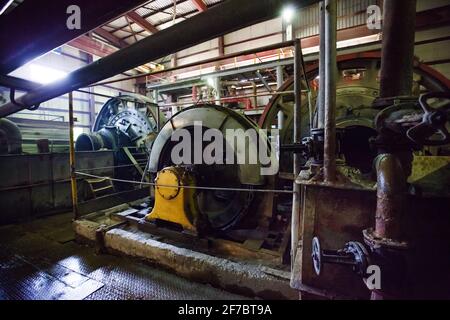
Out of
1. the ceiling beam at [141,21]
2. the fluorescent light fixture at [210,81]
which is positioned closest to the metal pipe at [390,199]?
the fluorescent light fixture at [210,81]

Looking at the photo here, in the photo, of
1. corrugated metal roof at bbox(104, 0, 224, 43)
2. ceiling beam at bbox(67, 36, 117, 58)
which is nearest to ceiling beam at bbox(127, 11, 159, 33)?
corrugated metal roof at bbox(104, 0, 224, 43)

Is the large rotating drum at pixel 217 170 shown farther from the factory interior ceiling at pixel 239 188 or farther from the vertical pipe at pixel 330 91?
the vertical pipe at pixel 330 91

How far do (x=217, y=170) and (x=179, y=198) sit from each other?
0.81 metres

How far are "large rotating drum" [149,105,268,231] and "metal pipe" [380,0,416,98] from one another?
1.50 metres

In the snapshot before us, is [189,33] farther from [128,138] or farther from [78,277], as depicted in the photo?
[128,138]

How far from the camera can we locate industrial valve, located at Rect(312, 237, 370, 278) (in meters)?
0.92

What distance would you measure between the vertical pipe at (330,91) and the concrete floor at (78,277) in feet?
4.52

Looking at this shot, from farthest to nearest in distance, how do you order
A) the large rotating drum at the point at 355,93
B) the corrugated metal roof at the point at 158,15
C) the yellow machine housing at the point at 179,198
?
the corrugated metal roof at the point at 158,15
the large rotating drum at the point at 355,93
the yellow machine housing at the point at 179,198

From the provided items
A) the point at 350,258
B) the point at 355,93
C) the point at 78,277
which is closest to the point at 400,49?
the point at 350,258

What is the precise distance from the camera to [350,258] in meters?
0.98

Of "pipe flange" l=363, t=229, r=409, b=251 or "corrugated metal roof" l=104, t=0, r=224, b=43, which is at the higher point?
"corrugated metal roof" l=104, t=0, r=224, b=43

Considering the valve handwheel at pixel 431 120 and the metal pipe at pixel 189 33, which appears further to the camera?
the metal pipe at pixel 189 33

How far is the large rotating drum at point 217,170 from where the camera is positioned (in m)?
2.58

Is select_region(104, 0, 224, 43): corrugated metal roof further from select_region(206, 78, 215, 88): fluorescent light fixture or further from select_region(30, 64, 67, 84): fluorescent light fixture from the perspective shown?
select_region(206, 78, 215, 88): fluorescent light fixture
